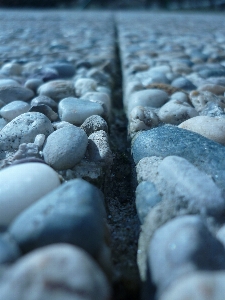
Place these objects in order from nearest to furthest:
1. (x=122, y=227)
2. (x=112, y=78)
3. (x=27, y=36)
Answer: (x=122, y=227) < (x=112, y=78) < (x=27, y=36)

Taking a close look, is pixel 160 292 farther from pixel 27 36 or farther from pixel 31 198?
pixel 27 36

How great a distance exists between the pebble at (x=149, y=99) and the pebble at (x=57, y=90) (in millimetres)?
252

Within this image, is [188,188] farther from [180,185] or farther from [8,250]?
[8,250]

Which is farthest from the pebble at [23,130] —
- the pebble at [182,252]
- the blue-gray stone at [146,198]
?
the pebble at [182,252]

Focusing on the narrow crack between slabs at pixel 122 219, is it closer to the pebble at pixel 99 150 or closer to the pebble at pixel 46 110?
the pebble at pixel 99 150

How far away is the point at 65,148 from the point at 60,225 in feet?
1.04

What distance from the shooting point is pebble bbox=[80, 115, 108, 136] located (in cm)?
97

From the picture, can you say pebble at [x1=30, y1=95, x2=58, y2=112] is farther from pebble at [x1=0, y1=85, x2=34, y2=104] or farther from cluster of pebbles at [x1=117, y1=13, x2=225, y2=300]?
cluster of pebbles at [x1=117, y1=13, x2=225, y2=300]

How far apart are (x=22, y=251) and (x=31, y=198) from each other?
0.12m

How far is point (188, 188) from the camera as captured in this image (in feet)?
2.11

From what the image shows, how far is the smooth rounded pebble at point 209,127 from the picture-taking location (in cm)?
88

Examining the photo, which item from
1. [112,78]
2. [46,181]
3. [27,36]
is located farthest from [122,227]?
[27,36]

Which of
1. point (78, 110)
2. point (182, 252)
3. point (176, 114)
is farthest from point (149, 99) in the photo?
point (182, 252)

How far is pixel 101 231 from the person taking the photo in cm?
53
